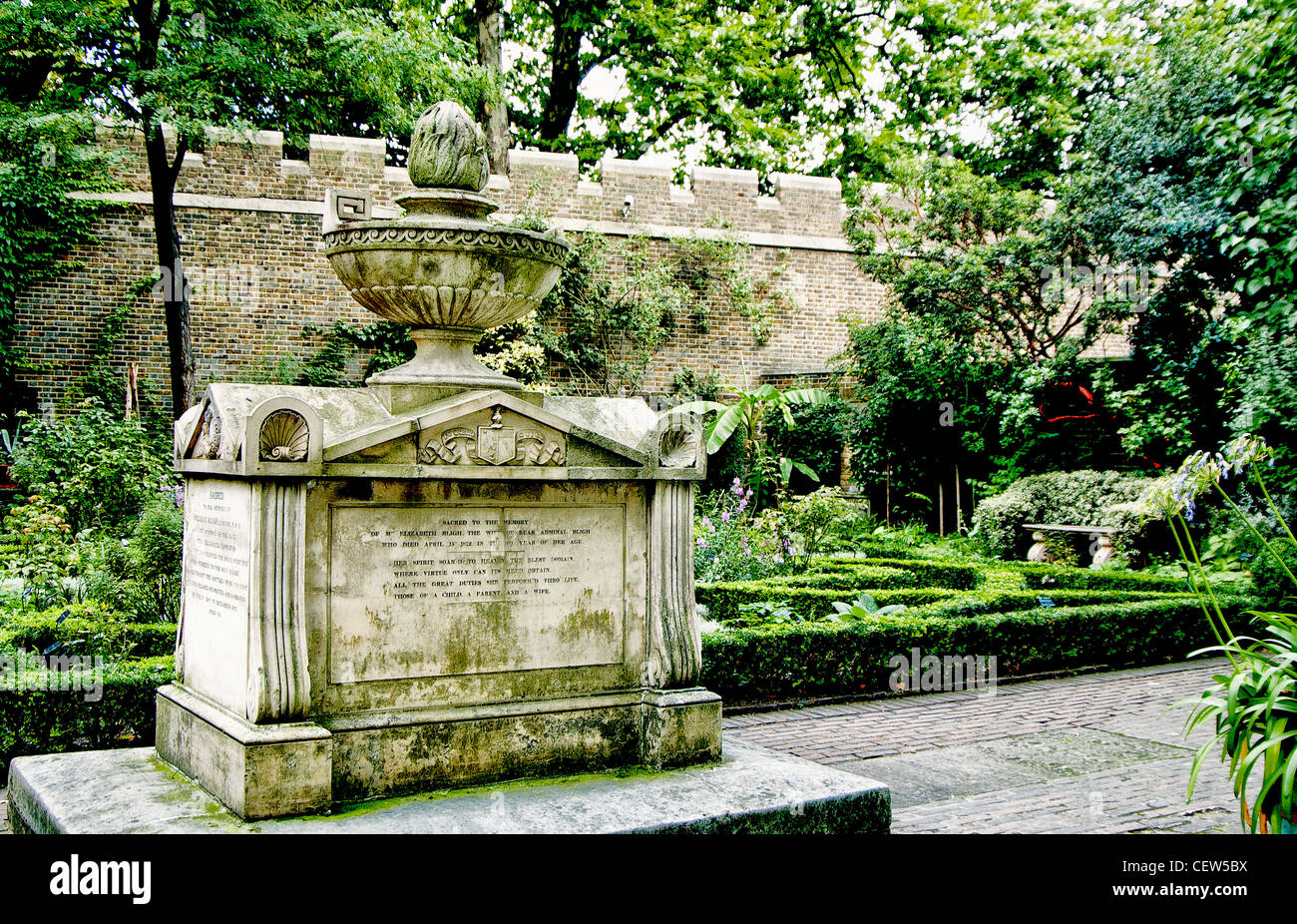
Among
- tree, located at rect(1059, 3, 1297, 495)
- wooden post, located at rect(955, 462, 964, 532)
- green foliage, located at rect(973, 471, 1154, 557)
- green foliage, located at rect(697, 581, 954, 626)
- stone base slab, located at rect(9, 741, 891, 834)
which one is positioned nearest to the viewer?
stone base slab, located at rect(9, 741, 891, 834)

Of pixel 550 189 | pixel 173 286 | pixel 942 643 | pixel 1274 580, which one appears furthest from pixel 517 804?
pixel 550 189

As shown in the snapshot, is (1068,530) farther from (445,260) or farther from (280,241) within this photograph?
(280,241)

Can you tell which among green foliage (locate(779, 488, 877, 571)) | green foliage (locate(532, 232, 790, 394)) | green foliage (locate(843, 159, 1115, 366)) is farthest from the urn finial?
green foliage (locate(843, 159, 1115, 366))

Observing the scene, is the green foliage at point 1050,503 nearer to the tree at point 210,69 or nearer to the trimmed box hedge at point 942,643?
the trimmed box hedge at point 942,643

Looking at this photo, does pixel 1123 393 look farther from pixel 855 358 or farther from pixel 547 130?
pixel 547 130

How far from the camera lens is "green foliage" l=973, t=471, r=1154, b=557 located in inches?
555

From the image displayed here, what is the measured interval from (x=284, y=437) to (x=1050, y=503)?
1236 centimetres

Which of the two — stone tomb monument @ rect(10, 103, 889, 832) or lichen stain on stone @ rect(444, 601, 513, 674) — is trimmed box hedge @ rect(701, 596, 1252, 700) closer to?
stone tomb monument @ rect(10, 103, 889, 832)

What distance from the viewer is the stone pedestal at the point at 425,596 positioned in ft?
14.3

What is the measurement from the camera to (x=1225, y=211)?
13.6 meters

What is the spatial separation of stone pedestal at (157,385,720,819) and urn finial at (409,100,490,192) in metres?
1.01

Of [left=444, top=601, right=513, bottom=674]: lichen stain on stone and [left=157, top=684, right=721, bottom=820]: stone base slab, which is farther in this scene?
[left=444, top=601, right=513, bottom=674]: lichen stain on stone

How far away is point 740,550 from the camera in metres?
11.5
